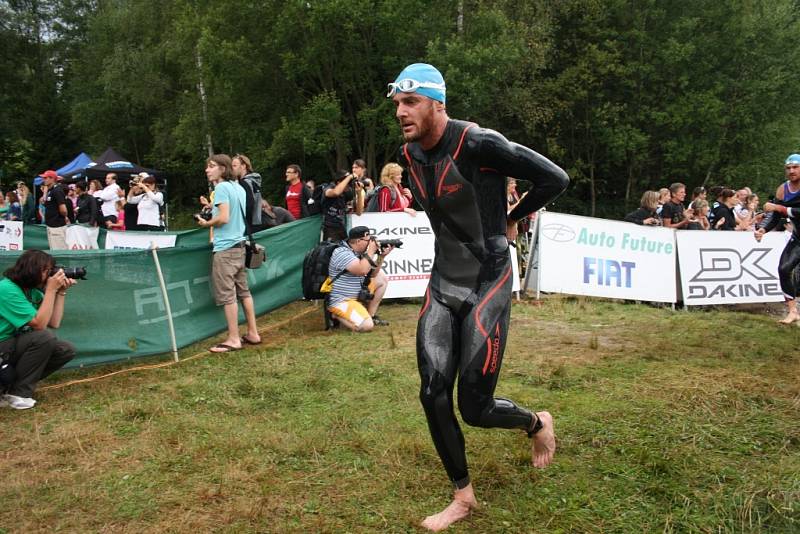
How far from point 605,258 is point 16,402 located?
8429 millimetres

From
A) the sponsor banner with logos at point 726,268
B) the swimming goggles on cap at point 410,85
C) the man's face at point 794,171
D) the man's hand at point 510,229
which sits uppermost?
the swimming goggles on cap at point 410,85

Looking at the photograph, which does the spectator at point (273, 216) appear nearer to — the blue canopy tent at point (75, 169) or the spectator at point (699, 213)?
the spectator at point (699, 213)

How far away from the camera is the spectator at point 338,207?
31.9 ft

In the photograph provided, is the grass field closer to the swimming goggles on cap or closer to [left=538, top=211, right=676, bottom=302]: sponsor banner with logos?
the swimming goggles on cap

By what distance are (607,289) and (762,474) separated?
719cm

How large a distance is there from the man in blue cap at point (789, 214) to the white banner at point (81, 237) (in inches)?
398

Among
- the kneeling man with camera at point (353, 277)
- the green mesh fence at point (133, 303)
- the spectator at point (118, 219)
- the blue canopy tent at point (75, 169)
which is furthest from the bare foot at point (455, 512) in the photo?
the blue canopy tent at point (75, 169)

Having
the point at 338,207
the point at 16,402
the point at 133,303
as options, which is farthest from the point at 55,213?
the point at 16,402

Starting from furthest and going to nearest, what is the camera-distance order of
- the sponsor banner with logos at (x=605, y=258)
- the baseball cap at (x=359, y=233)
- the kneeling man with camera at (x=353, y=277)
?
1. the sponsor banner with logos at (x=605, y=258)
2. the baseball cap at (x=359, y=233)
3. the kneeling man with camera at (x=353, y=277)

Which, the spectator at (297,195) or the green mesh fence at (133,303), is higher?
the spectator at (297,195)

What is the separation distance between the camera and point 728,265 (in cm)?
1124

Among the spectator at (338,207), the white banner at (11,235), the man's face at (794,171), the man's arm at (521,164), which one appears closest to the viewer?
the man's arm at (521,164)

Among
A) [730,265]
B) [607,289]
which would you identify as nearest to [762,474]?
[607,289]

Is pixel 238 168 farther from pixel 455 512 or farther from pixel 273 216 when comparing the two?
pixel 455 512
